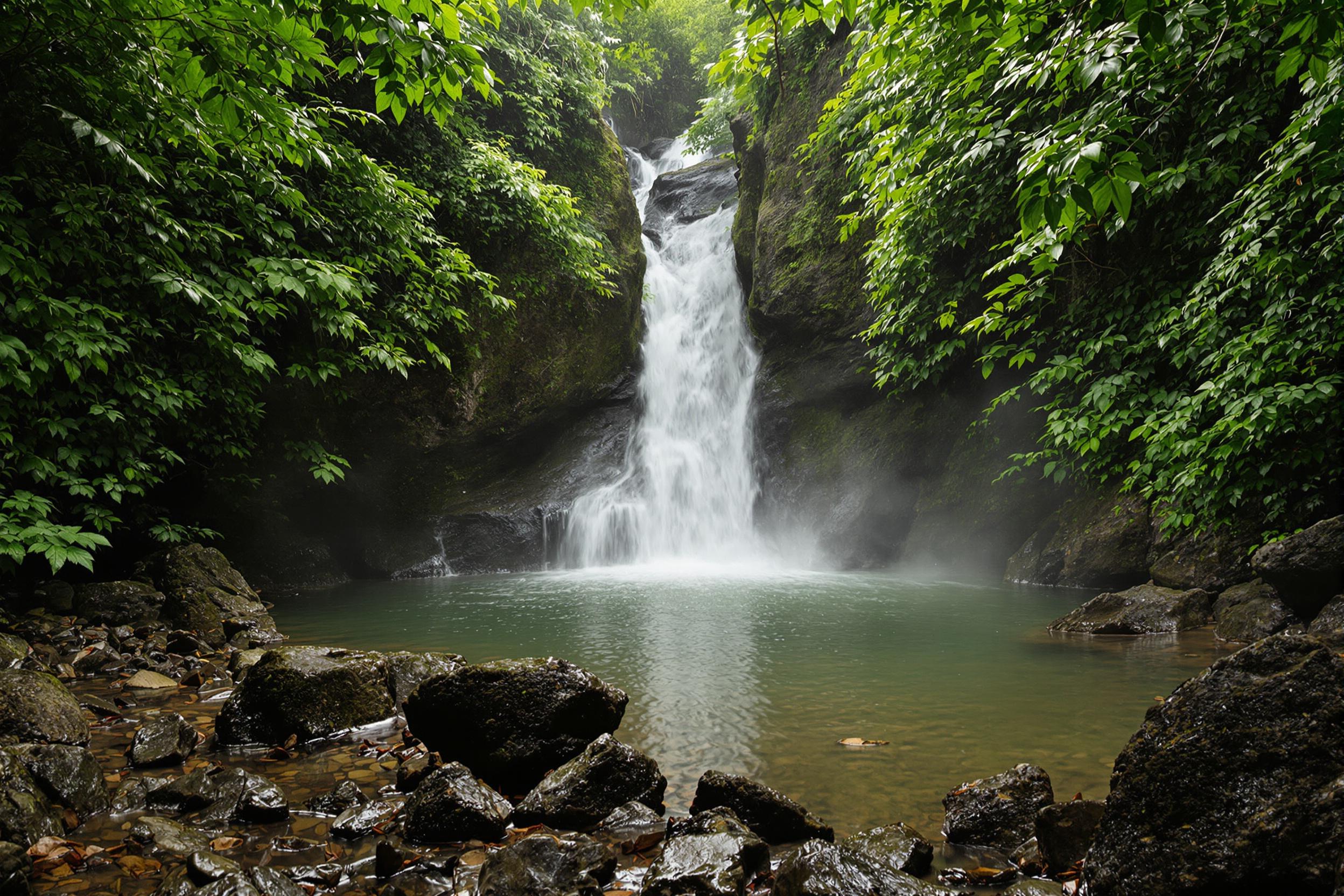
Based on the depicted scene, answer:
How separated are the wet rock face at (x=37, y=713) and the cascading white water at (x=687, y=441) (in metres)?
9.59

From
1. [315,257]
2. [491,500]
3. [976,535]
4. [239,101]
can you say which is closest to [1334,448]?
[976,535]

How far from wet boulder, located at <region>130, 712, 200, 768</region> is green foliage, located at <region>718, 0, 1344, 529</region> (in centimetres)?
400

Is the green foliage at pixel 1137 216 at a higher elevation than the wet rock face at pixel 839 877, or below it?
higher

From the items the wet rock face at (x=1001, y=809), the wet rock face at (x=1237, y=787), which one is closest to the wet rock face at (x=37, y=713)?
the wet rock face at (x=1001, y=809)

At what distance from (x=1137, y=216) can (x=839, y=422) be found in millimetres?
6294

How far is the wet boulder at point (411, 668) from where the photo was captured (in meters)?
3.92

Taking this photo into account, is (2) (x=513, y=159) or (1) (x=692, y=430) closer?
(2) (x=513, y=159)

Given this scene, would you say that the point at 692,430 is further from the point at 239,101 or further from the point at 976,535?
the point at 239,101

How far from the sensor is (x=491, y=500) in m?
12.7

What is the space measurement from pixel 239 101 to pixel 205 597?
199 inches

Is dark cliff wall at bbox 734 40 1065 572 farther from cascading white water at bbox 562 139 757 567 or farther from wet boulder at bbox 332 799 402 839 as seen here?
wet boulder at bbox 332 799 402 839

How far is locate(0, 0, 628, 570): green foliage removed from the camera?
3314 millimetres

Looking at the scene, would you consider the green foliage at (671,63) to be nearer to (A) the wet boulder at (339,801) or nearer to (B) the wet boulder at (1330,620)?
(B) the wet boulder at (1330,620)

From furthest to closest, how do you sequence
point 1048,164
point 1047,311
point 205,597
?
1. point 1047,311
2. point 205,597
3. point 1048,164
